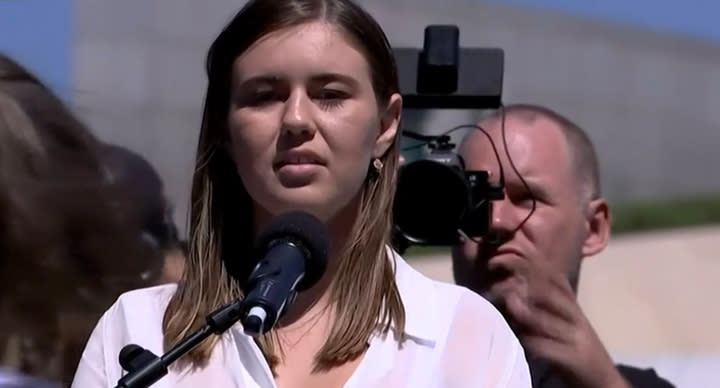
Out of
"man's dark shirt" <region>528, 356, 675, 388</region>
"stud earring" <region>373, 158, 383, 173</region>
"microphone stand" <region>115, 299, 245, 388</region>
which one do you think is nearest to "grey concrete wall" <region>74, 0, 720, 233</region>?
"man's dark shirt" <region>528, 356, 675, 388</region>

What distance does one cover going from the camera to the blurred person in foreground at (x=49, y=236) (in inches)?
101

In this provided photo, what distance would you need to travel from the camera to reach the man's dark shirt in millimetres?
3537

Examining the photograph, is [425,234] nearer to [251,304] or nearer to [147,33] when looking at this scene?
[251,304]

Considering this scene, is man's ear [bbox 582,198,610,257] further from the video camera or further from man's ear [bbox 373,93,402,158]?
man's ear [bbox 373,93,402,158]

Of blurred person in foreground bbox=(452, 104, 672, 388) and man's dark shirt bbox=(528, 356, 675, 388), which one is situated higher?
blurred person in foreground bbox=(452, 104, 672, 388)

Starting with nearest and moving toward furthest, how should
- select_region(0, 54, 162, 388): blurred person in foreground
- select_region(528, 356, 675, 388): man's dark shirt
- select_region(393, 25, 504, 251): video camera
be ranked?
select_region(0, 54, 162, 388): blurred person in foreground → select_region(393, 25, 504, 251): video camera → select_region(528, 356, 675, 388): man's dark shirt

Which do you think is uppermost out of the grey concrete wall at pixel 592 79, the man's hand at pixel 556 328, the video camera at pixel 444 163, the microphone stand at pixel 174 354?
the microphone stand at pixel 174 354

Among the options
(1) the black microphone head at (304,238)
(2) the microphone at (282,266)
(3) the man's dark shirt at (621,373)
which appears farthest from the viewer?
(3) the man's dark shirt at (621,373)

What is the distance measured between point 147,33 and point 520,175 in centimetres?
979

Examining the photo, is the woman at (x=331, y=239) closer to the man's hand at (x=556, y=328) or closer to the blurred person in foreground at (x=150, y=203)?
the blurred person in foreground at (x=150, y=203)

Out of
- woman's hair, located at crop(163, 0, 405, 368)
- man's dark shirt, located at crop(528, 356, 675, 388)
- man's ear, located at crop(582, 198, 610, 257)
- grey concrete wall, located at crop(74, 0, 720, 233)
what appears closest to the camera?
woman's hair, located at crop(163, 0, 405, 368)

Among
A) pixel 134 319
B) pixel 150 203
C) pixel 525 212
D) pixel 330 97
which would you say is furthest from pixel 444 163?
pixel 134 319

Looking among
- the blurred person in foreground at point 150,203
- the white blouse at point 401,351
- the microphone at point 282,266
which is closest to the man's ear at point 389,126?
the white blouse at point 401,351

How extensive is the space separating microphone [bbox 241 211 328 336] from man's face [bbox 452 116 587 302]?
1142 millimetres
